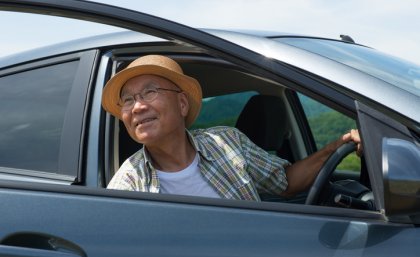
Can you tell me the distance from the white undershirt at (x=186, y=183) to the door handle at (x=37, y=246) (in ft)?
1.81

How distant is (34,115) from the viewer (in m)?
2.60

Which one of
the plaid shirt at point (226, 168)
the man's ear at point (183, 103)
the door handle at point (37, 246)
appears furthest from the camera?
the man's ear at point (183, 103)

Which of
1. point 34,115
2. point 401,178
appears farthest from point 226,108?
point 401,178

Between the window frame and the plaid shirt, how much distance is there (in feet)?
0.51

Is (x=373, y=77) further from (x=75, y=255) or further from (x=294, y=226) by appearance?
(x=75, y=255)

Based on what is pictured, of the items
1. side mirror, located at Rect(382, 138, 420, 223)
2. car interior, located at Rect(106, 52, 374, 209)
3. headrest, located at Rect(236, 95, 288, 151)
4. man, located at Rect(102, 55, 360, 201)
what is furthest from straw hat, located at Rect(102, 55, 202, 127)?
side mirror, located at Rect(382, 138, 420, 223)

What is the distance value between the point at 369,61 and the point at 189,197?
2.80 ft

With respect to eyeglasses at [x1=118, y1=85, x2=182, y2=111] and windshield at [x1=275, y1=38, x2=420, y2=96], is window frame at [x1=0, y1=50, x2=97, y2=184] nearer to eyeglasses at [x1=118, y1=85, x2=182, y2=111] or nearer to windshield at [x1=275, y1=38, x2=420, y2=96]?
eyeglasses at [x1=118, y1=85, x2=182, y2=111]

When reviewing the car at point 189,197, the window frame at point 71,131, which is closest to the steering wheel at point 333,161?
the car at point 189,197

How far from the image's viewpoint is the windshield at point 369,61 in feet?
7.16

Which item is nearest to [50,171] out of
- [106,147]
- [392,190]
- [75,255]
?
[106,147]

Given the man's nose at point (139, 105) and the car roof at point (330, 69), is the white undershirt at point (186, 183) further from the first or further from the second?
the car roof at point (330, 69)

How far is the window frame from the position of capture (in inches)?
94.7

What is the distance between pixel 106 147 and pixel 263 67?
779mm
